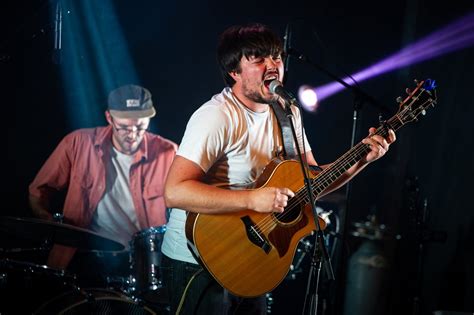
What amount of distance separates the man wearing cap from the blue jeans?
5.27ft

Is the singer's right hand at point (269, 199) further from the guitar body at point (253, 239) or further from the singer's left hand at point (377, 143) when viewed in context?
the singer's left hand at point (377, 143)

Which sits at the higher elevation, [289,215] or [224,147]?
[224,147]

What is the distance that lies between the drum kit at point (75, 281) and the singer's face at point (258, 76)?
1.54m

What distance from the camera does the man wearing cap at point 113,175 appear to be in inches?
180

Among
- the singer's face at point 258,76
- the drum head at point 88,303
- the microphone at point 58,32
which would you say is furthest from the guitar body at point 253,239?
the microphone at point 58,32

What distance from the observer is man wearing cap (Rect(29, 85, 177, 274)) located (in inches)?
180

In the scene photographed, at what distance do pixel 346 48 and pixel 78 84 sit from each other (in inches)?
118

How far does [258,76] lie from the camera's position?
3.09 m

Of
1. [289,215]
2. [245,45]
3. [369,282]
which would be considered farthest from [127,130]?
[369,282]

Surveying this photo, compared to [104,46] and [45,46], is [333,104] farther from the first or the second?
[45,46]

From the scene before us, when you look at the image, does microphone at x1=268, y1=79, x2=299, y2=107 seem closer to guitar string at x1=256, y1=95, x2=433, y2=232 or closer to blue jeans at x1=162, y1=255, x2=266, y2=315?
guitar string at x1=256, y1=95, x2=433, y2=232

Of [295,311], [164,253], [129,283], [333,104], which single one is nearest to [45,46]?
[129,283]

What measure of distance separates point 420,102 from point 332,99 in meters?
2.75

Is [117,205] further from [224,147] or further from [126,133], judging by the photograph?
[224,147]
